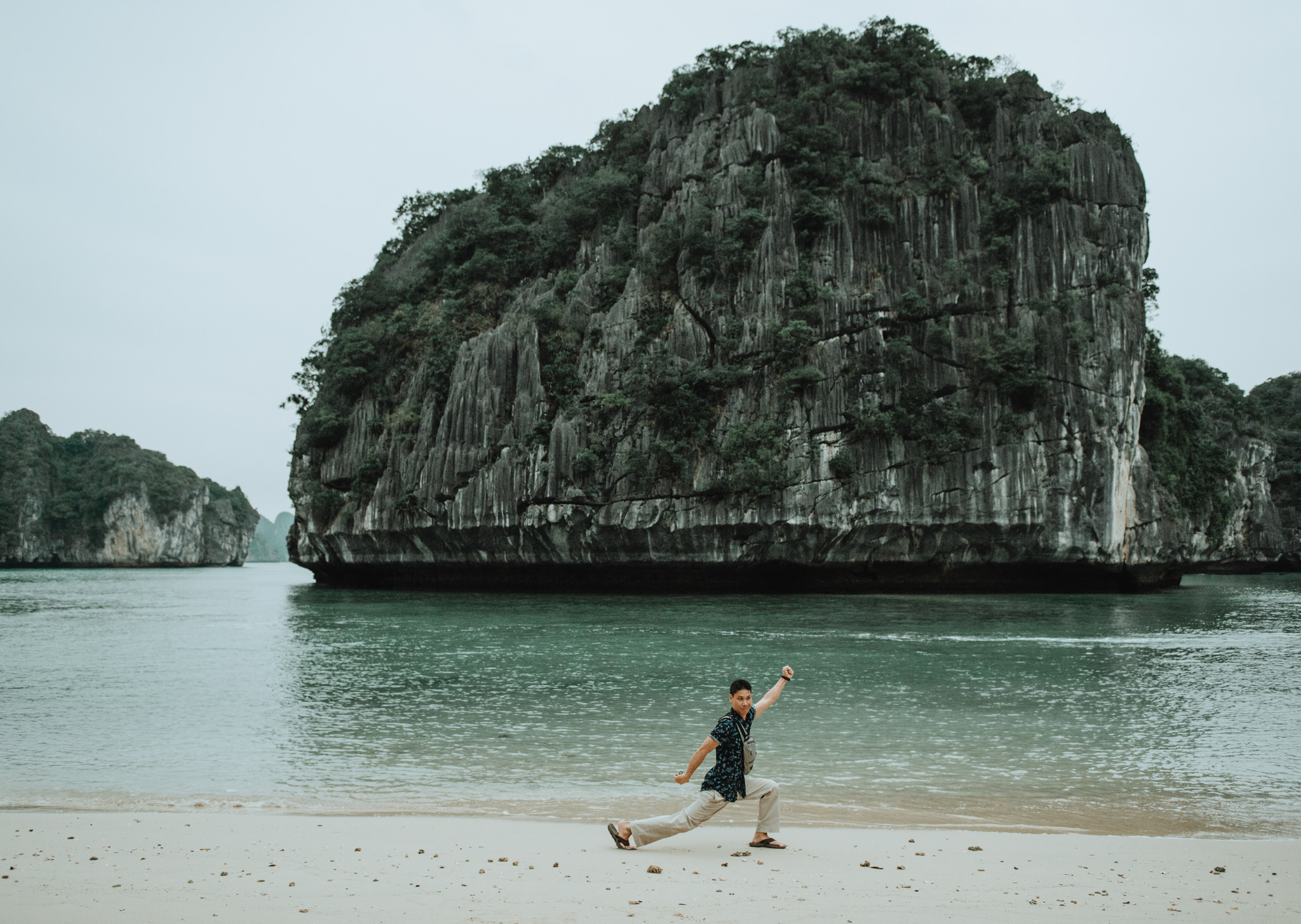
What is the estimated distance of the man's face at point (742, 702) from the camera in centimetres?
563

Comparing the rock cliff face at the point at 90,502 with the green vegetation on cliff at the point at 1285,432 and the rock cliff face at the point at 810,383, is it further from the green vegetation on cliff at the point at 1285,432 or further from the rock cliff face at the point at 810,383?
the green vegetation on cliff at the point at 1285,432

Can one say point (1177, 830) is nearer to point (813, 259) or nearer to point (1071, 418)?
point (1071, 418)

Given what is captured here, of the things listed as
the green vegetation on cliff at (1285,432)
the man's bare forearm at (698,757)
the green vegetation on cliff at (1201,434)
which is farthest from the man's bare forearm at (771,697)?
the green vegetation on cliff at (1285,432)

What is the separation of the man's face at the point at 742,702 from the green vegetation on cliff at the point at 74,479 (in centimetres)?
10161

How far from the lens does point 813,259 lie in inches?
1405

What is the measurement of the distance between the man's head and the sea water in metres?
1.82

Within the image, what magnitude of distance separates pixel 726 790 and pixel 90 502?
10297 cm

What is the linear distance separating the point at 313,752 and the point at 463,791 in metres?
2.54

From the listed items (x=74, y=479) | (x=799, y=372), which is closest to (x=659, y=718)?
(x=799, y=372)

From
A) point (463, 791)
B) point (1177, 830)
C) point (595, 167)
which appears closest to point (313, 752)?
point (463, 791)

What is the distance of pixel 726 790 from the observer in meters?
5.58

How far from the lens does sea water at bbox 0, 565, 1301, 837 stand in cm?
757

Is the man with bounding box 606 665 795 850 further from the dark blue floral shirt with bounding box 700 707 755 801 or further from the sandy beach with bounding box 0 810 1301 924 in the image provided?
the sandy beach with bounding box 0 810 1301 924

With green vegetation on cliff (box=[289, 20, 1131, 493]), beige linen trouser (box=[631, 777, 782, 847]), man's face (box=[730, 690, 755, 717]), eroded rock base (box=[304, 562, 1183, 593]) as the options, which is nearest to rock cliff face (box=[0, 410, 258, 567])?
green vegetation on cliff (box=[289, 20, 1131, 493])
